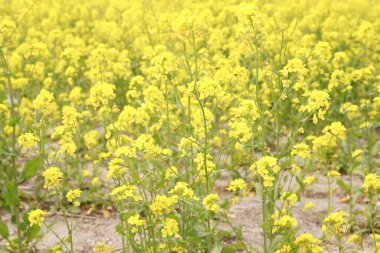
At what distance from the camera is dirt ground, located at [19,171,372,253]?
4051 millimetres

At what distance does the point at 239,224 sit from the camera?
13.9ft

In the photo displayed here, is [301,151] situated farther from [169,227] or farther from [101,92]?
[101,92]

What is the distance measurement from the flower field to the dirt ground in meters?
0.01

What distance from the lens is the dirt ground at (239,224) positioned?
405 centimetres

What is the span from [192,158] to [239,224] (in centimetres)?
117

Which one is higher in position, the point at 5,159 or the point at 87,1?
the point at 87,1

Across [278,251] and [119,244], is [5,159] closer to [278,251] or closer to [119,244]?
[119,244]

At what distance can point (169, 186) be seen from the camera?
3.25 meters

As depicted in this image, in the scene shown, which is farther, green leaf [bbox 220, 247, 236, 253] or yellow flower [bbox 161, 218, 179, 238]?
green leaf [bbox 220, 247, 236, 253]

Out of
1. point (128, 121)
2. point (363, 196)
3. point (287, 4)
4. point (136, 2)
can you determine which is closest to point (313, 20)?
point (287, 4)

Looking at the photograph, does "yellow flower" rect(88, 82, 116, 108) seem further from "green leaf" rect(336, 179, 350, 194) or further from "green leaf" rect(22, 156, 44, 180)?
"green leaf" rect(336, 179, 350, 194)

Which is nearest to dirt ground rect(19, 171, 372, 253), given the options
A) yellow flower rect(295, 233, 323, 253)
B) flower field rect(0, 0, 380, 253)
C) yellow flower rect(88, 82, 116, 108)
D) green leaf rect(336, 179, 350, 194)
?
flower field rect(0, 0, 380, 253)

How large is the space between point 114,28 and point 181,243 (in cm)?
445

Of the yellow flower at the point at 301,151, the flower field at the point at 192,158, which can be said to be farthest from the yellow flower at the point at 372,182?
the yellow flower at the point at 301,151
